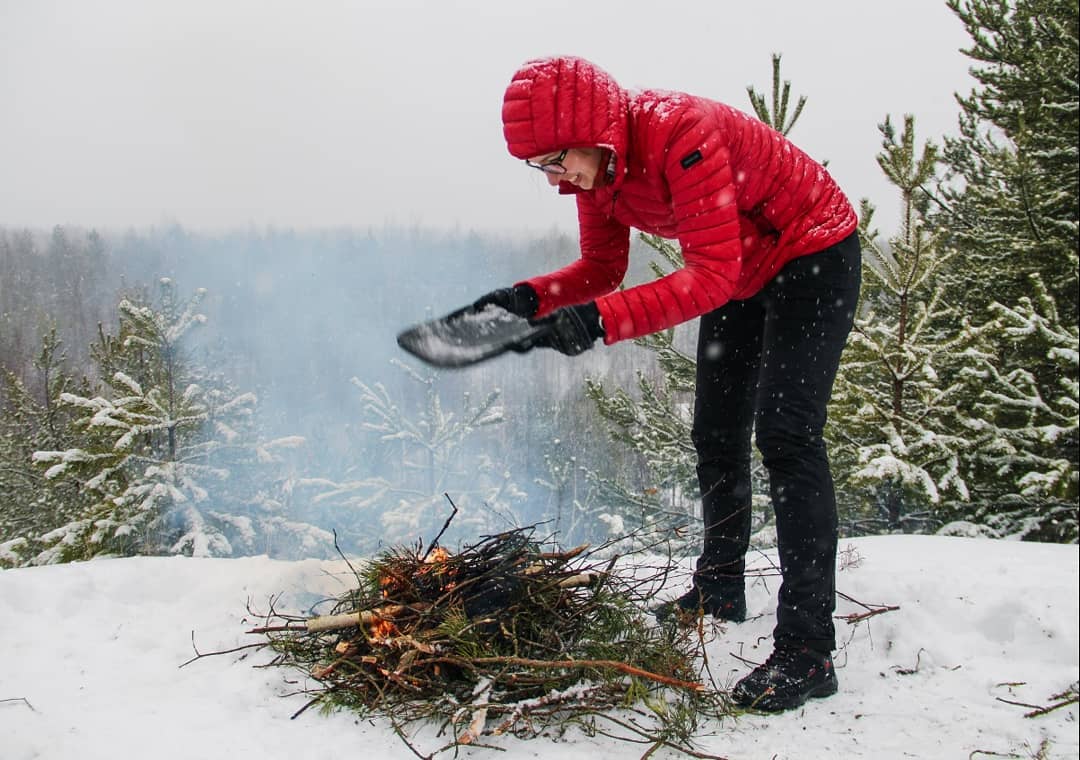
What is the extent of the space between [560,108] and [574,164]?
0.54 feet

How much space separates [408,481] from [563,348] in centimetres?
2500

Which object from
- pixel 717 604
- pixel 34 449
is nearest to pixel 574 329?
pixel 717 604

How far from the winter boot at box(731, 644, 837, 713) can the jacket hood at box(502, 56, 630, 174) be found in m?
1.45

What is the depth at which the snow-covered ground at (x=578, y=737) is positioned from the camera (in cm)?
169

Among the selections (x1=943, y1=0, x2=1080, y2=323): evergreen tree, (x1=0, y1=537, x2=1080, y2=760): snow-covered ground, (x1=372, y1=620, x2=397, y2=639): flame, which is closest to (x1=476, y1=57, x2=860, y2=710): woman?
(x1=0, y1=537, x2=1080, y2=760): snow-covered ground

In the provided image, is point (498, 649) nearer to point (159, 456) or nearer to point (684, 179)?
point (684, 179)

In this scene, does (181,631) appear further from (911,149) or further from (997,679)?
(911,149)

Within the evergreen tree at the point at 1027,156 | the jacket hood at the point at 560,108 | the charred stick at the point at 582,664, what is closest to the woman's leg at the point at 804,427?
the charred stick at the point at 582,664

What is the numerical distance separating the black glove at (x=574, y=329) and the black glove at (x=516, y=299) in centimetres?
42

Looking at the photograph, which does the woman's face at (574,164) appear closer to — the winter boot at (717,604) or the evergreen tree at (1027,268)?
the winter boot at (717,604)

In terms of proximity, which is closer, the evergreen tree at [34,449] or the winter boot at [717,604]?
the winter boot at [717,604]

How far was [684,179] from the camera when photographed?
185 cm

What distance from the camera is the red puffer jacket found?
182 centimetres

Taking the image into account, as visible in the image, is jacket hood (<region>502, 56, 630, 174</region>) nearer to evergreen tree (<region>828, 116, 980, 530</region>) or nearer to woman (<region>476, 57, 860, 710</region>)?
woman (<region>476, 57, 860, 710</region>)
